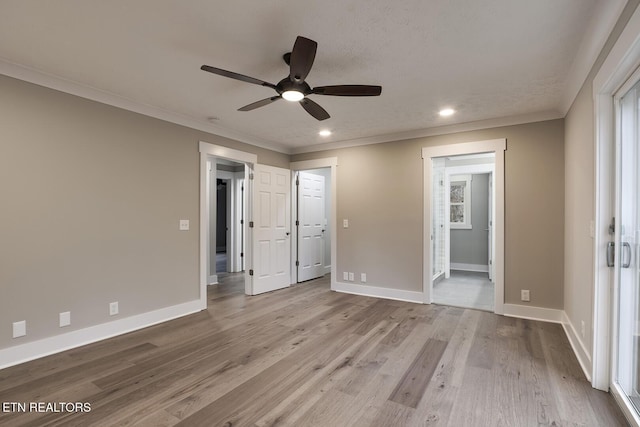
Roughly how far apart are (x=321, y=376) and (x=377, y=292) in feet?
8.42

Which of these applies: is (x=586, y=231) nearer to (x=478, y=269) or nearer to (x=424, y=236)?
(x=424, y=236)

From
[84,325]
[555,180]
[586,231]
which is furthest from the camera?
[555,180]

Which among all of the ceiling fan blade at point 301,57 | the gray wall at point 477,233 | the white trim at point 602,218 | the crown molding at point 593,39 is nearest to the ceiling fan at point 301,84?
the ceiling fan blade at point 301,57

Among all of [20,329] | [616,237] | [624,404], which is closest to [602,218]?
[616,237]

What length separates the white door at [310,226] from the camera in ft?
19.3

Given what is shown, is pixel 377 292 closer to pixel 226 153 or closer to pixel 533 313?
pixel 533 313

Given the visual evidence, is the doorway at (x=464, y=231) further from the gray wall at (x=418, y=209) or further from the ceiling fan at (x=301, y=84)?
the ceiling fan at (x=301, y=84)

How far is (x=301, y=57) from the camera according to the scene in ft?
6.56

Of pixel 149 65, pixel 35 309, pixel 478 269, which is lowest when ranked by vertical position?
pixel 478 269

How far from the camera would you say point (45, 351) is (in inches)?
109

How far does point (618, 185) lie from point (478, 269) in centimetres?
551

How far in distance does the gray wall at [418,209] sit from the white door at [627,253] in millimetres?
1769

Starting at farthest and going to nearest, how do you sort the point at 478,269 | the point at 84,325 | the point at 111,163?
1. the point at 478,269
2. the point at 111,163
3. the point at 84,325

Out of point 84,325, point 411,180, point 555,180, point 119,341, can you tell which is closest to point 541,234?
point 555,180
